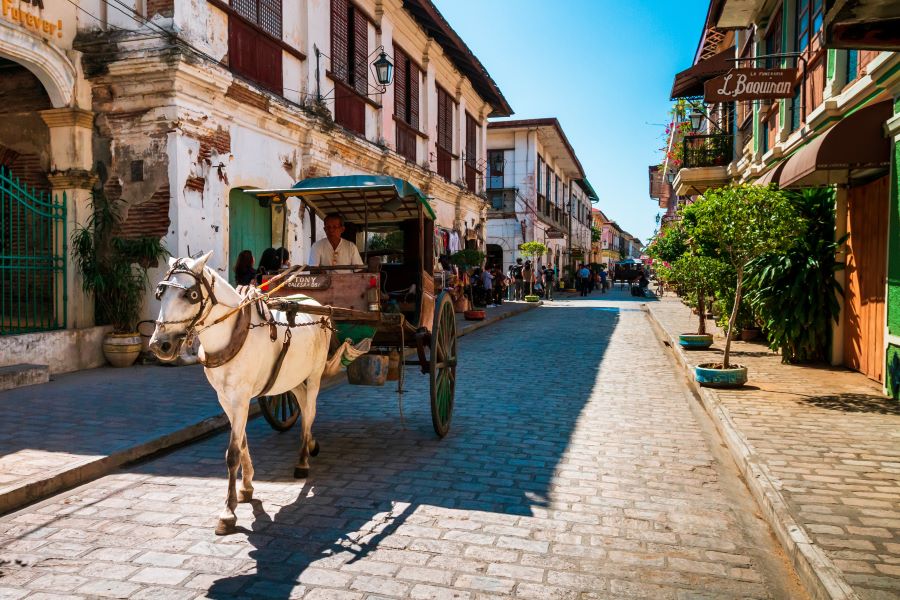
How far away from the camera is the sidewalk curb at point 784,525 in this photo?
2.96 m

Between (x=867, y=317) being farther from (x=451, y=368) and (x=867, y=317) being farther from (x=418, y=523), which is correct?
(x=418, y=523)

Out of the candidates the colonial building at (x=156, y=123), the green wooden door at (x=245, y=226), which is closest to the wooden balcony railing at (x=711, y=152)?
the colonial building at (x=156, y=123)

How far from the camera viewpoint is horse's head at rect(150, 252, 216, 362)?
133 inches

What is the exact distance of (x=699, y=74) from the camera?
725 inches

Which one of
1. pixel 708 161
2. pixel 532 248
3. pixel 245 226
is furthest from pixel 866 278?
pixel 532 248

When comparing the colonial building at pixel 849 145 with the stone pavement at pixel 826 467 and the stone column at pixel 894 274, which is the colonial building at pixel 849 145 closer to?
the stone column at pixel 894 274

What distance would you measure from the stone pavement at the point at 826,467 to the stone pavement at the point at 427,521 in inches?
8.2

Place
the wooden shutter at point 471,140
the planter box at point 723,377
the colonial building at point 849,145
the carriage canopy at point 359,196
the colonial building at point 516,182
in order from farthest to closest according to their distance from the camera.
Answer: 1. the colonial building at point 516,182
2. the wooden shutter at point 471,140
3. the planter box at point 723,377
4. the colonial building at point 849,145
5. the carriage canopy at point 359,196

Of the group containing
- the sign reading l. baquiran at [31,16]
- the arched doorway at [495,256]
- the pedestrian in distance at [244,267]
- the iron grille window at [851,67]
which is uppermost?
the sign reading l. baquiran at [31,16]

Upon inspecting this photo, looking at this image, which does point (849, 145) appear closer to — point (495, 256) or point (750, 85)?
point (750, 85)

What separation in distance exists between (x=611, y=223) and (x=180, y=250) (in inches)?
3018

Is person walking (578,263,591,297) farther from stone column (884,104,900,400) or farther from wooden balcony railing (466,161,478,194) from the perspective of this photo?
stone column (884,104,900,400)

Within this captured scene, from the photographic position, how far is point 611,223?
3214 inches

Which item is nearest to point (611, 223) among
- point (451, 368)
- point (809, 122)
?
point (809, 122)
